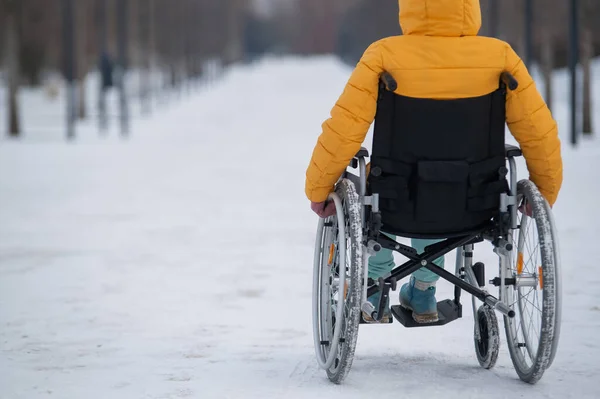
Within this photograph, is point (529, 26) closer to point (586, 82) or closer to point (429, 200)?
point (586, 82)

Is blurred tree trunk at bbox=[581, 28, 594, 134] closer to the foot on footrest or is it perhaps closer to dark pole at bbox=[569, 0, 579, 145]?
dark pole at bbox=[569, 0, 579, 145]

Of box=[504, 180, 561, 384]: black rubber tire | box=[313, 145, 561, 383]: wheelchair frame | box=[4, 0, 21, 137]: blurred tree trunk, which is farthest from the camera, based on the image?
box=[4, 0, 21, 137]: blurred tree trunk

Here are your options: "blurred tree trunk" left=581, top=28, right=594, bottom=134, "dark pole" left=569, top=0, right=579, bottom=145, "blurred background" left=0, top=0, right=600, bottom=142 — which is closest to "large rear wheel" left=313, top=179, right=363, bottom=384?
"dark pole" left=569, top=0, right=579, bottom=145

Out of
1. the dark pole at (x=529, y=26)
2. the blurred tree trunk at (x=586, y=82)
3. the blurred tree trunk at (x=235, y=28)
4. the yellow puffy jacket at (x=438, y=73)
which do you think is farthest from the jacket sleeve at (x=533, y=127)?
the blurred tree trunk at (x=235, y=28)

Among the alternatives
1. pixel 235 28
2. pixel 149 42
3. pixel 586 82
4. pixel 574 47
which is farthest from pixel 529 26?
pixel 235 28

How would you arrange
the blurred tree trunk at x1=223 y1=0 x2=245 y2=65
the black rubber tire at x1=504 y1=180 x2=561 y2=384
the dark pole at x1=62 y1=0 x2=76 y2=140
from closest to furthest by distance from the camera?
the black rubber tire at x1=504 y1=180 x2=561 y2=384, the dark pole at x1=62 y1=0 x2=76 y2=140, the blurred tree trunk at x1=223 y1=0 x2=245 y2=65

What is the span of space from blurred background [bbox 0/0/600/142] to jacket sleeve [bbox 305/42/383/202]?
47.4ft

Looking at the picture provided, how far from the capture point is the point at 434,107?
15.8 ft

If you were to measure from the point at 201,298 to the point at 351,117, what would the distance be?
9.04 ft

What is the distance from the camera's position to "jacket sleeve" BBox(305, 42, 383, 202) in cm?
471

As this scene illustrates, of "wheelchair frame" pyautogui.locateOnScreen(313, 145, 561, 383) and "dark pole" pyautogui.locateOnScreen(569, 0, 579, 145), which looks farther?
"dark pole" pyautogui.locateOnScreen(569, 0, 579, 145)

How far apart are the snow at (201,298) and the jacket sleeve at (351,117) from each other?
0.86 meters

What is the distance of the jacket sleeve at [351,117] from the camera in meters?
4.71

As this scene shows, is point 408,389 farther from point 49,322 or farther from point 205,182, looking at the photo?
point 205,182
